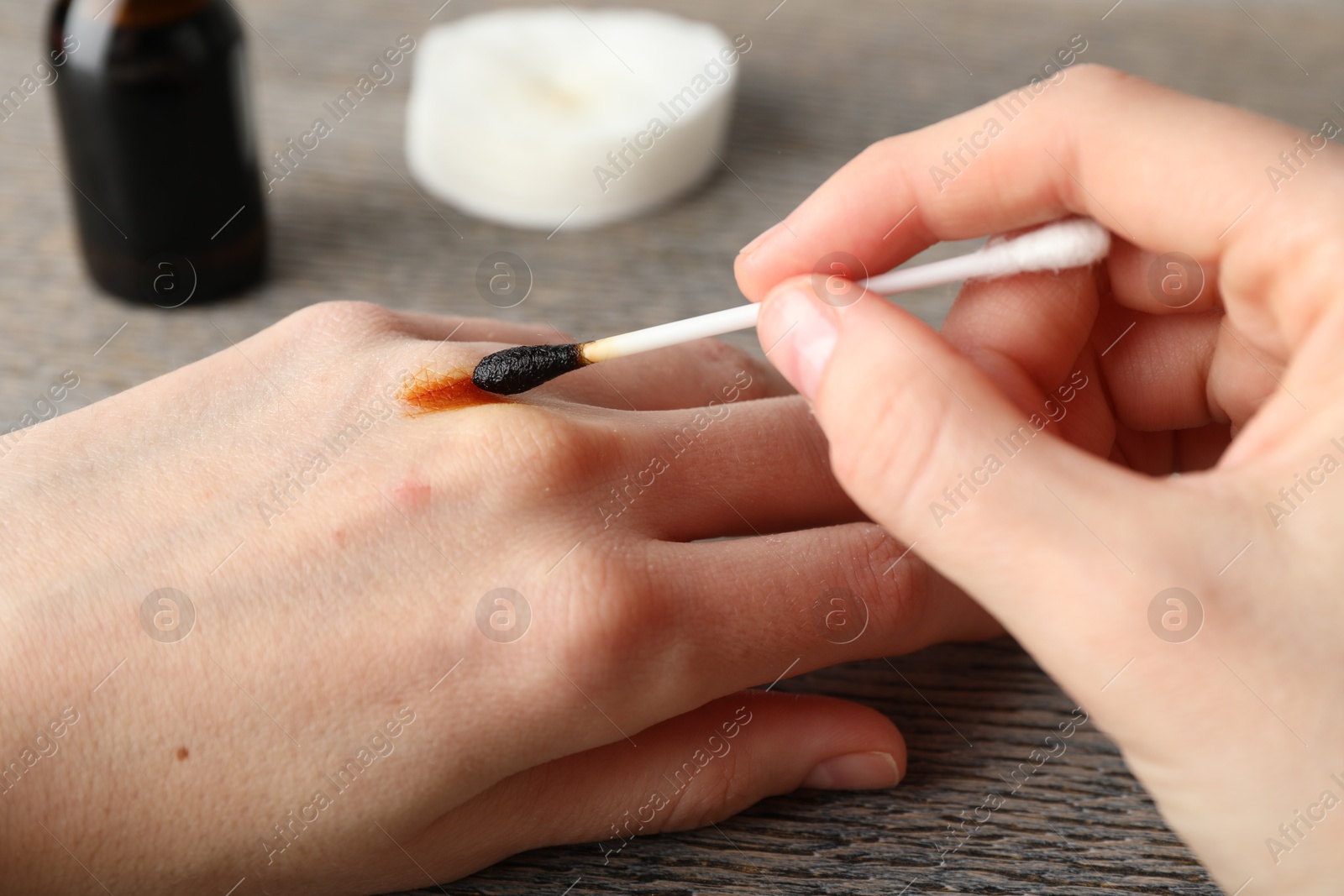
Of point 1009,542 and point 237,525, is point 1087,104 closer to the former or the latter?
point 1009,542

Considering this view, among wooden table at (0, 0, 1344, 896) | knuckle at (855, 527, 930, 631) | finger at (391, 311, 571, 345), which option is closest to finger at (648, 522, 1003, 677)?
knuckle at (855, 527, 930, 631)

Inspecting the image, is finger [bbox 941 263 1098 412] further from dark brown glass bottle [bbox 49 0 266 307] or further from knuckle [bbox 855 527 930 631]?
dark brown glass bottle [bbox 49 0 266 307]

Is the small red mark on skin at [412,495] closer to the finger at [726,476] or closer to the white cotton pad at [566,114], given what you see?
the finger at [726,476]

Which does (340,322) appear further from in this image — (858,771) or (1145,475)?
(1145,475)

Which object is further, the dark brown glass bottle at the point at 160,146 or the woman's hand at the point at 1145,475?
the dark brown glass bottle at the point at 160,146

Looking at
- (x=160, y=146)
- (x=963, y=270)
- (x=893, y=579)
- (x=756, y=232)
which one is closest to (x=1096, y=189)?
(x=963, y=270)

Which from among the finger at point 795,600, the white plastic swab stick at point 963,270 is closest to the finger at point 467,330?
the white plastic swab stick at point 963,270

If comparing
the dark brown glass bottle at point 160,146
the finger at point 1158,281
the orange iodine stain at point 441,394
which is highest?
the finger at point 1158,281
